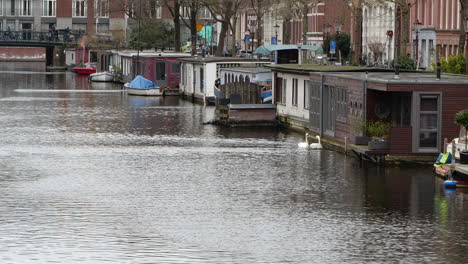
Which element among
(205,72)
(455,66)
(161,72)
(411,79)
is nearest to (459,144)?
(411,79)

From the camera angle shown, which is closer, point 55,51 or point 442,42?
point 442,42

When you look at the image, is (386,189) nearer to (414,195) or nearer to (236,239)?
(414,195)

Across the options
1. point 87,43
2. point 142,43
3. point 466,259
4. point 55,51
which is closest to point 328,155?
point 466,259

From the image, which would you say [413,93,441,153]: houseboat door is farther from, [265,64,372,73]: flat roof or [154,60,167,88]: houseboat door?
[154,60,167,88]: houseboat door

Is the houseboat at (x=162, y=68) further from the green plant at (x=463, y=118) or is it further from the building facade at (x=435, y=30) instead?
the green plant at (x=463, y=118)

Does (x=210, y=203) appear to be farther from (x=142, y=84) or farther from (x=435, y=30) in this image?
(x=142, y=84)

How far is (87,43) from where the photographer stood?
6944 inches

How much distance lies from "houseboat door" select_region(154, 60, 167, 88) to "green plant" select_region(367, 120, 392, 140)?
→ 61723mm

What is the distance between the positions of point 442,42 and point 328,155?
49.9 m

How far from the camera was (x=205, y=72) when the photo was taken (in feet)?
306

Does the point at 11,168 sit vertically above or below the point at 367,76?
below

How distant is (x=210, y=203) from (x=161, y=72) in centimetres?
7302

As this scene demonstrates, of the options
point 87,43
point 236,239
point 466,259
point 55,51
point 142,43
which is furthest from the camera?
point 55,51

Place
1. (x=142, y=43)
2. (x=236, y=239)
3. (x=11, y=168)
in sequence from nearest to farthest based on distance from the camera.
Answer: (x=236, y=239)
(x=11, y=168)
(x=142, y=43)
